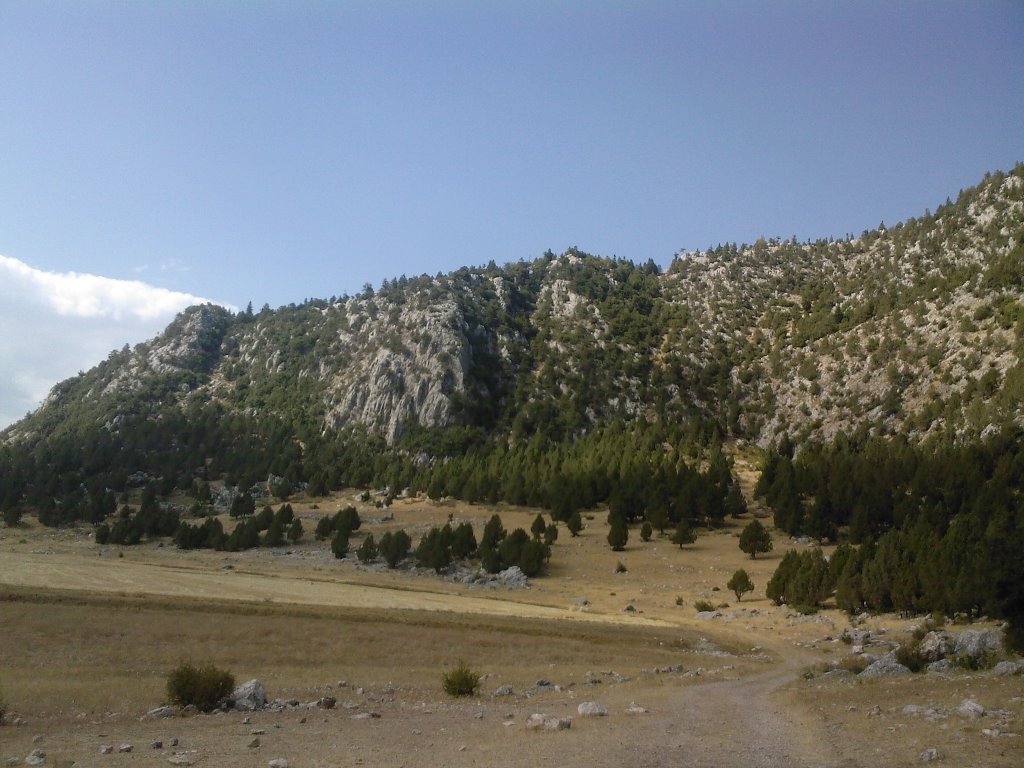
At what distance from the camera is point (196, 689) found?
15.8 m

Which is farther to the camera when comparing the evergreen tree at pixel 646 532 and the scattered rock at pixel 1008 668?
the evergreen tree at pixel 646 532

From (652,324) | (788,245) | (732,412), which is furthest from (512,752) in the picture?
(788,245)

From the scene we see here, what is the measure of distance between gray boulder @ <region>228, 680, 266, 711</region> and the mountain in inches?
3405

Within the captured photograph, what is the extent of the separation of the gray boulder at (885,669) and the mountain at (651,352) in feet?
234

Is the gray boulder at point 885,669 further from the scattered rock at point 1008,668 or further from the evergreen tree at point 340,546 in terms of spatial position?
the evergreen tree at point 340,546

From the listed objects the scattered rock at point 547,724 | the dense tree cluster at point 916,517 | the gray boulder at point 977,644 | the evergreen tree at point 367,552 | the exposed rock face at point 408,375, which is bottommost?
the evergreen tree at point 367,552

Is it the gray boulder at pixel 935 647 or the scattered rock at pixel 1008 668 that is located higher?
the scattered rock at pixel 1008 668

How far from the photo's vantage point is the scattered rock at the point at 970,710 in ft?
42.2

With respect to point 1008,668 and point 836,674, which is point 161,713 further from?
point 1008,668

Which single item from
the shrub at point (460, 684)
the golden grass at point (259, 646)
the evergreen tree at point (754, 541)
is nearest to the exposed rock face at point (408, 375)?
the evergreen tree at point (754, 541)

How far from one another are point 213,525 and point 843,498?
67330 millimetres

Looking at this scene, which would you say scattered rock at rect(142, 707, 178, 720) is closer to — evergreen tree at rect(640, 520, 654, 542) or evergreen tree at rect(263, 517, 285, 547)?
evergreen tree at rect(640, 520, 654, 542)

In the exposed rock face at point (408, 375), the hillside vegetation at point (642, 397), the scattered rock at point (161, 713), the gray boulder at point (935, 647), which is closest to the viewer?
the scattered rock at point (161, 713)

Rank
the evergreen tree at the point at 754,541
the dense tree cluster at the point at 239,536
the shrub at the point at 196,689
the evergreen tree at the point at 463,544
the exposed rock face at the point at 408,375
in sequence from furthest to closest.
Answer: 1. the exposed rock face at the point at 408,375
2. the dense tree cluster at the point at 239,536
3. the evergreen tree at the point at 463,544
4. the evergreen tree at the point at 754,541
5. the shrub at the point at 196,689
